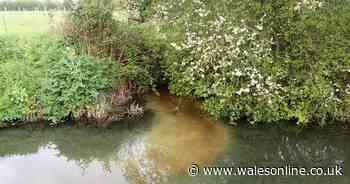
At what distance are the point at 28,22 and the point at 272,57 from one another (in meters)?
8.46

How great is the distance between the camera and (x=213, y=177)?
24.5 ft

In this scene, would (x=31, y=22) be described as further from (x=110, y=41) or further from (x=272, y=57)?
(x=272, y=57)

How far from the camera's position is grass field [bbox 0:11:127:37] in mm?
11684

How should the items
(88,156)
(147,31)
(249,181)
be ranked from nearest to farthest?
(249,181), (88,156), (147,31)

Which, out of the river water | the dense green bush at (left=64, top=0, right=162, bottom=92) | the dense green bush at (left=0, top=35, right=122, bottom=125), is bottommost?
the river water

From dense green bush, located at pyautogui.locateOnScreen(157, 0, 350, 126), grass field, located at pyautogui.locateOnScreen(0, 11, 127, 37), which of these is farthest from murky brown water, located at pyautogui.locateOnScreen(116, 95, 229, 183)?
grass field, located at pyautogui.locateOnScreen(0, 11, 127, 37)

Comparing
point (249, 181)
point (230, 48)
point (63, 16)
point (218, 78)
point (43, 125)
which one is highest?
point (63, 16)

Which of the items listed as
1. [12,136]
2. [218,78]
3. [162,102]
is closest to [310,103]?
[218,78]

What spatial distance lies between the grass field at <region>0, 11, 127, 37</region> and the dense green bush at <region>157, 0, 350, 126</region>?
360 centimetres

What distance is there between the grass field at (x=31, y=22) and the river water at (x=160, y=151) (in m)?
3.79

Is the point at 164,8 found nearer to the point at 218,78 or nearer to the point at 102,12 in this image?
the point at 102,12

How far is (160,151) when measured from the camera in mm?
8359

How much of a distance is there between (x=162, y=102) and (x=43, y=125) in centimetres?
322

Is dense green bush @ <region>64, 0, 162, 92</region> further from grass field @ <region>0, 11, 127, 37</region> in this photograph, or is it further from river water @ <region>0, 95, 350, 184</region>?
river water @ <region>0, 95, 350, 184</region>
